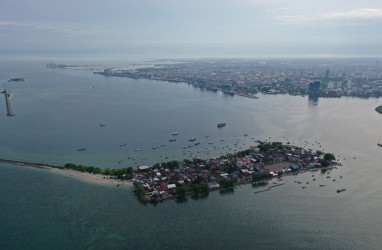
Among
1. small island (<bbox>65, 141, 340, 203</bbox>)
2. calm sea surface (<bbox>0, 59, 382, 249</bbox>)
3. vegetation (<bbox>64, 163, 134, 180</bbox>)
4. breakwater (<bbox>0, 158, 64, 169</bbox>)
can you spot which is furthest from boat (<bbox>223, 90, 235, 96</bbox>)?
breakwater (<bbox>0, 158, 64, 169</bbox>)

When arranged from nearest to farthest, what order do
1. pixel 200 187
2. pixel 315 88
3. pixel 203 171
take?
pixel 200 187
pixel 203 171
pixel 315 88

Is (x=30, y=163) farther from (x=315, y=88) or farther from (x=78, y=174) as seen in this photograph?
(x=315, y=88)

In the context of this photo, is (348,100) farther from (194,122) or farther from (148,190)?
(148,190)

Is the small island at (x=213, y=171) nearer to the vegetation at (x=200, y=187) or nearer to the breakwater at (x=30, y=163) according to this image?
the vegetation at (x=200, y=187)

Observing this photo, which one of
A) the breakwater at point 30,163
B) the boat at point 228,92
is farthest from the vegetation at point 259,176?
the boat at point 228,92

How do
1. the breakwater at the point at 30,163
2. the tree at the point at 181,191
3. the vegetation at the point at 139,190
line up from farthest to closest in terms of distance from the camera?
the breakwater at the point at 30,163 < the tree at the point at 181,191 < the vegetation at the point at 139,190

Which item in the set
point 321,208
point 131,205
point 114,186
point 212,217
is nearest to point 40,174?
point 114,186

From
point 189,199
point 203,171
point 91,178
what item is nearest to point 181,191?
point 189,199
